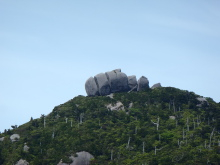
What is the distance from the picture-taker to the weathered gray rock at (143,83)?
14812 cm

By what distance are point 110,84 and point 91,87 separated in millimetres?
5347

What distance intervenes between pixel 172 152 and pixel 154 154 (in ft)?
11.1

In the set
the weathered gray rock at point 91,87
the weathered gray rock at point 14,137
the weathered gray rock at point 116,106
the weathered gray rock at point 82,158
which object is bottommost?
the weathered gray rock at point 82,158

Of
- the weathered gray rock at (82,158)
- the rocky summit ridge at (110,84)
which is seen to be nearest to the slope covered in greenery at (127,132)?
the weathered gray rock at (82,158)

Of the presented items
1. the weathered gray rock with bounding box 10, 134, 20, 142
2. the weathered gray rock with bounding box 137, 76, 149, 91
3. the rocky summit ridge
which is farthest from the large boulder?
the weathered gray rock with bounding box 10, 134, 20, 142

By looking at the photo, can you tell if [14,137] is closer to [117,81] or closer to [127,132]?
[127,132]

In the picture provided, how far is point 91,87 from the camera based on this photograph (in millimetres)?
144625

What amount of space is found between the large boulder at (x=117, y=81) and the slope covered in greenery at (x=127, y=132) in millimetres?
5682

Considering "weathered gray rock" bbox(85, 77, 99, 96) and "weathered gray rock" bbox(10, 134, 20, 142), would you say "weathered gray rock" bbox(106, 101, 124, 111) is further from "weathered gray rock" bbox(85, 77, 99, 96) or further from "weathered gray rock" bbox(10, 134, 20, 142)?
"weathered gray rock" bbox(10, 134, 20, 142)

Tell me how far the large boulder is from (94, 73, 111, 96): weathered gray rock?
1.19m

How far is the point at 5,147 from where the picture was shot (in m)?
109

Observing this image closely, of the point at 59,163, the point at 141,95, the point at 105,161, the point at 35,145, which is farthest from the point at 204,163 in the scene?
the point at 141,95

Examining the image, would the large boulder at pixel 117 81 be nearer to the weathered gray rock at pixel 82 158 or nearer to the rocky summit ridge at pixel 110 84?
the rocky summit ridge at pixel 110 84

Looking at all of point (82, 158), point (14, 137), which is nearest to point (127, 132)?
point (82, 158)
